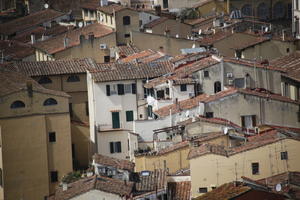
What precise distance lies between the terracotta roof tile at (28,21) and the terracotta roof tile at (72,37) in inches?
356

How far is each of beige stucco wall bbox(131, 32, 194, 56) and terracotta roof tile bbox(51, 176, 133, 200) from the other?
21828 mm

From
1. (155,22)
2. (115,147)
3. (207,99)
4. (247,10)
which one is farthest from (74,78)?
(247,10)

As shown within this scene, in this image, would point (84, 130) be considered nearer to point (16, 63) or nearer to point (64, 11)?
point (16, 63)

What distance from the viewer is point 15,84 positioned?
68625mm

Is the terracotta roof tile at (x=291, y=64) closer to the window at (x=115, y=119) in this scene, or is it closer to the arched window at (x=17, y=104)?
the window at (x=115, y=119)

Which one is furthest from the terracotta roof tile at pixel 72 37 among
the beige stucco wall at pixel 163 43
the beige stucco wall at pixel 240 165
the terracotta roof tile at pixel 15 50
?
the beige stucco wall at pixel 240 165

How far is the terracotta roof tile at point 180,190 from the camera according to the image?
57531mm

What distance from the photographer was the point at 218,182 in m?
57.6

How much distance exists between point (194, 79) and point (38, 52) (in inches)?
668

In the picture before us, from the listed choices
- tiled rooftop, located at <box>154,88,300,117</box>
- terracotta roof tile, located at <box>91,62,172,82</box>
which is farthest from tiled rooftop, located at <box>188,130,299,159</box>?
terracotta roof tile, located at <box>91,62,172,82</box>

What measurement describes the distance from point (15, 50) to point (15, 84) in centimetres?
1772

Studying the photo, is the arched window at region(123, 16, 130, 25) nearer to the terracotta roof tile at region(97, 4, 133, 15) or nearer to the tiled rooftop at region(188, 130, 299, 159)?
the terracotta roof tile at region(97, 4, 133, 15)

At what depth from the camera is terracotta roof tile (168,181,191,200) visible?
189 feet

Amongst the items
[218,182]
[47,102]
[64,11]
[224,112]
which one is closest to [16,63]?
[47,102]
